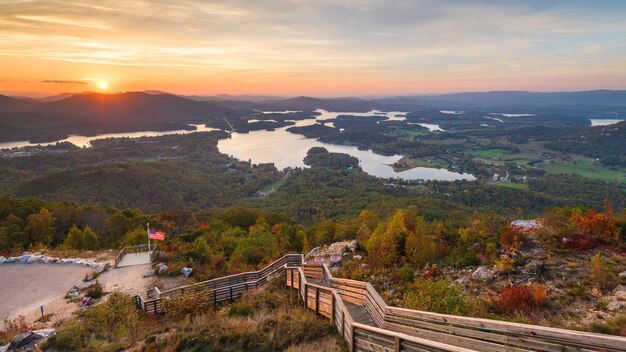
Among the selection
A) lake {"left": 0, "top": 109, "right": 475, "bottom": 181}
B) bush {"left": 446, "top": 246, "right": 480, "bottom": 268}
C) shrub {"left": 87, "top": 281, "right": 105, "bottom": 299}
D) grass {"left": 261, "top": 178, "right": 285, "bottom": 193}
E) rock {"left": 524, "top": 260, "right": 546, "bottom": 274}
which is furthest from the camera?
lake {"left": 0, "top": 109, "right": 475, "bottom": 181}

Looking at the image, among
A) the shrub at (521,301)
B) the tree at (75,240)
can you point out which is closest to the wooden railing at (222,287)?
the shrub at (521,301)

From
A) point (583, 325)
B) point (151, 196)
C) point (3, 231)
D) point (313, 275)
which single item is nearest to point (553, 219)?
point (583, 325)

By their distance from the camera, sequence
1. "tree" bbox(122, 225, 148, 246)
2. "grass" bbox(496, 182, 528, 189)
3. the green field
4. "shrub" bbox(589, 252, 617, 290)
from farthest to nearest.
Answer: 1. the green field
2. "grass" bbox(496, 182, 528, 189)
3. "tree" bbox(122, 225, 148, 246)
4. "shrub" bbox(589, 252, 617, 290)

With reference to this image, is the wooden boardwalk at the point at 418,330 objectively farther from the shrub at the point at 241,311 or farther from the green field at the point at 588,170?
the green field at the point at 588,170

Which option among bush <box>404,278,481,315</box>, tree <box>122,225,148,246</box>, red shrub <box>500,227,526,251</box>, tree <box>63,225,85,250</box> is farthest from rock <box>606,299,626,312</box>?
tree <box>63,225,85,250</box>

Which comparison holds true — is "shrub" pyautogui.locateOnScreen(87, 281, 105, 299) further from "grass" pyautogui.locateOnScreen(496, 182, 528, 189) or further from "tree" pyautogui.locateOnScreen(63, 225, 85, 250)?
"grass" pyautogui.locateOnScreen(496, 182, 528, 189)

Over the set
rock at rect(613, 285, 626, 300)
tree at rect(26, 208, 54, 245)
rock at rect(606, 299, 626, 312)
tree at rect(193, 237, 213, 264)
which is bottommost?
tree at rect(26, 208, 54, 245)

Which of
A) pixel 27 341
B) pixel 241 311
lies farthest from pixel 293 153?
pixel 27 341
